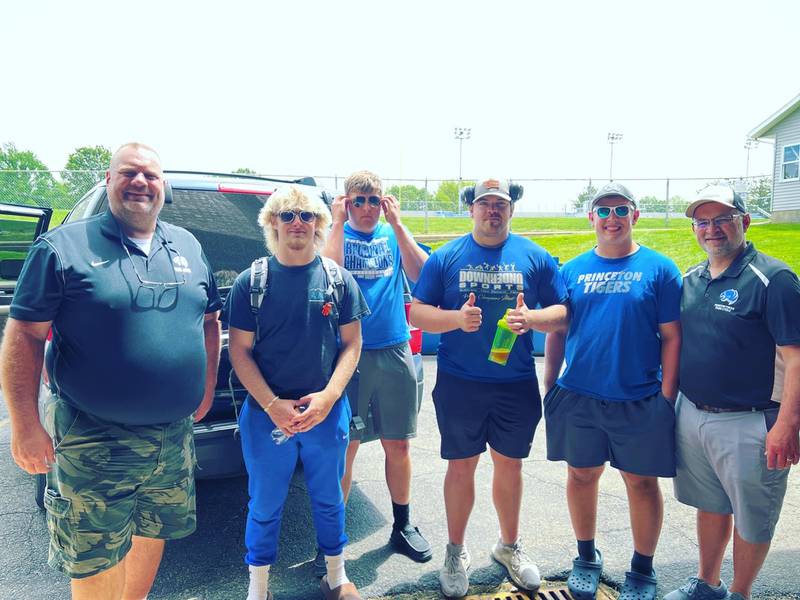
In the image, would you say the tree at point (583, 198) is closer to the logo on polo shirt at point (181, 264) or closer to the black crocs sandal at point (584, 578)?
the black crocs sandal at point (584, 578)

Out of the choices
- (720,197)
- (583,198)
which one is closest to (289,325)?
(720,197)

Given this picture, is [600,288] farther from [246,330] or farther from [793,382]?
[246,330]

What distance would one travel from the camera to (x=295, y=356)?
2619 mm

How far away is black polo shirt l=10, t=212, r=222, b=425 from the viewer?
2.13 metres

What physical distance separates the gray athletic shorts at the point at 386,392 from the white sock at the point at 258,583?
838mm

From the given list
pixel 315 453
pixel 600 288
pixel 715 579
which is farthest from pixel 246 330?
pixel 715 579

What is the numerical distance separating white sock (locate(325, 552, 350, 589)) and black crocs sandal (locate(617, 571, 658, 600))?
4.41 feet

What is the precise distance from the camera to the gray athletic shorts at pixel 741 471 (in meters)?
2.52

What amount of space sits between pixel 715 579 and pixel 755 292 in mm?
1387

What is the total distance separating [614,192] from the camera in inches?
111

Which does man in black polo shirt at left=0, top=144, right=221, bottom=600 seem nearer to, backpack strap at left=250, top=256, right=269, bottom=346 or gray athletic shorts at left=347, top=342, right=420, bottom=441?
backpack strap at left=250, top=256, right=269, bottom=346

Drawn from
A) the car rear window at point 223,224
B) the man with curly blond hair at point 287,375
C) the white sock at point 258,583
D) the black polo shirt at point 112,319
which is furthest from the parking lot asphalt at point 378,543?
the car rear window at point 223,224

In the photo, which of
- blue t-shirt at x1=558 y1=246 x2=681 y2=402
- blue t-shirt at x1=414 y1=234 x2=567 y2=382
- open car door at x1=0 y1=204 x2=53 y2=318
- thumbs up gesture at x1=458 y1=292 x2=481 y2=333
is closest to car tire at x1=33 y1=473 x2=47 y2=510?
open car door at x1=0 y1=204 x2=53 y2=318

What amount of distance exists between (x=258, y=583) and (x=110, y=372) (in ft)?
3.89
